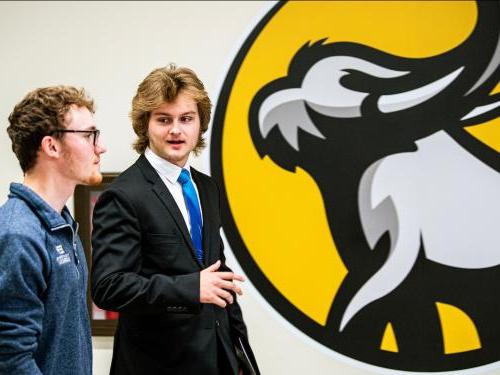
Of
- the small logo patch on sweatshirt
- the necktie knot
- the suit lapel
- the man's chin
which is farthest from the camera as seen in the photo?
the necktie knot

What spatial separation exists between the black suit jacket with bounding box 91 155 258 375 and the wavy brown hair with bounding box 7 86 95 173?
30 centimetres

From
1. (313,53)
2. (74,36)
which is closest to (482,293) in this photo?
(313,53)

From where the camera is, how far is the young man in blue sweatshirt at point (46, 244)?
4.19ft

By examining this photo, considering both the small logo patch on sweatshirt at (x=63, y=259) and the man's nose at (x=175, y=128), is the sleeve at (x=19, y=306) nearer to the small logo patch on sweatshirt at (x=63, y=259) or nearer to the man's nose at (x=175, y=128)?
the small logo patch on sweatshirt at (x=63, y=259)

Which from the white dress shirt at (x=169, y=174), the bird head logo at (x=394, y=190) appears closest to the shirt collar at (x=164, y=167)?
the white dress shirt at (x=169, y=174)

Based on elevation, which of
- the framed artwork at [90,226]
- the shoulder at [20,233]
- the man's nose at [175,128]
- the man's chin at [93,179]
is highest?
the man's nose at [175,128]

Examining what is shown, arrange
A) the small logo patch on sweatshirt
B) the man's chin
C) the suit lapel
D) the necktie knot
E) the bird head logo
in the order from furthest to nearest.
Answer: the bird head logo
the necktie knot
the suit lapel
the man's chin
the small logo patch on sweatshirt

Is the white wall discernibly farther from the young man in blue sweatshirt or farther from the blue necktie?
the young man in blue sweatshirt

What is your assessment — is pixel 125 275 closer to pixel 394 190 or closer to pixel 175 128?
pixel 175 128

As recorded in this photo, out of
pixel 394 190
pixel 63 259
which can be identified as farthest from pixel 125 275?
pixel 394 190

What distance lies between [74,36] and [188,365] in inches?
68.4

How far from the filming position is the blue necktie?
1.82 metres

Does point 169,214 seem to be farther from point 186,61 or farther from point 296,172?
point 186,61

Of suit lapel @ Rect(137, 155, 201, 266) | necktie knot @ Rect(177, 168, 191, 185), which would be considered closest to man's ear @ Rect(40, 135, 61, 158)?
suit lapel @ Rect(137, 155, 201, 266)
